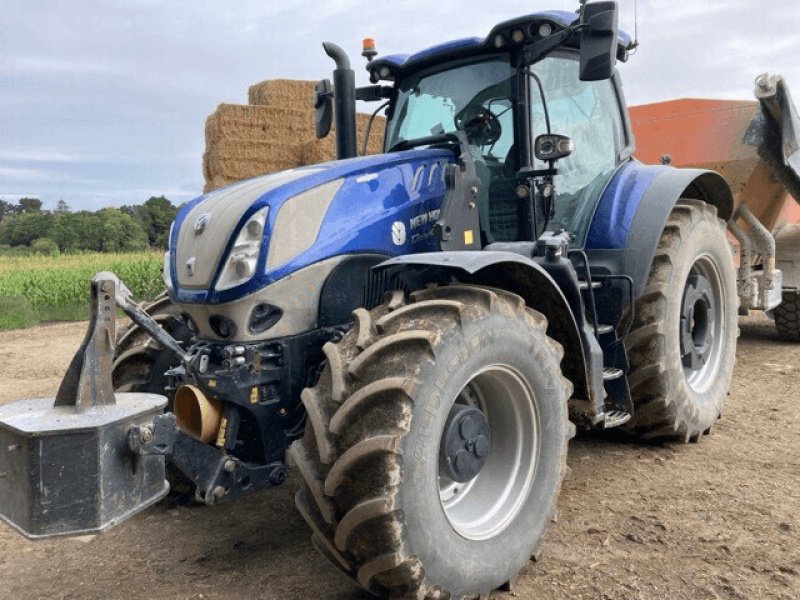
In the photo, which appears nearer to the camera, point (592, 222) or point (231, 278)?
point (231, 278)

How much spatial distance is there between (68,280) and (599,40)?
14255 millimetres

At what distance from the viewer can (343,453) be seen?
8.04 feet

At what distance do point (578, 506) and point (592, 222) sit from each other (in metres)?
1.59

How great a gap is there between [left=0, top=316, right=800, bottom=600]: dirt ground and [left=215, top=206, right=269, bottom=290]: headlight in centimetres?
124

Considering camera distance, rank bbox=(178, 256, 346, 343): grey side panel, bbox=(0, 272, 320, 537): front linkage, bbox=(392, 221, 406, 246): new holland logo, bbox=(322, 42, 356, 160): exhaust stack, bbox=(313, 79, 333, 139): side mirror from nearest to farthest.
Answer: bbox=(0, 272, 320, 537): front linkage, bbox=(178, 256, 346, 343): grey side panel, bbox=(392, 221, 406, 246): new holland logo, bbox=(322, 42, 356, 160): exhaust stack, bbox=(313, 79, 333, 139): side mirror

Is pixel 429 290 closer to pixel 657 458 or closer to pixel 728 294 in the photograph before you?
pixel 657 458

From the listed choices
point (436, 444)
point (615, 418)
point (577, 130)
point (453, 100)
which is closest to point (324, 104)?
point (453, 100)

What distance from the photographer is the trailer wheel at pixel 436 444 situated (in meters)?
2.44

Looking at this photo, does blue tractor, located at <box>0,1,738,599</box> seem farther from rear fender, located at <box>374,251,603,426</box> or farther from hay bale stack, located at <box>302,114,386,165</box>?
hay bale stack, located at <box>302,114,386,165</box>

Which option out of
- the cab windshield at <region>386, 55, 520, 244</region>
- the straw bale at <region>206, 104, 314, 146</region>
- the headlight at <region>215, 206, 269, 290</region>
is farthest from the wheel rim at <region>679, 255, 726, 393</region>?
the straw bale at <region>206, 104, 314, 146</region>

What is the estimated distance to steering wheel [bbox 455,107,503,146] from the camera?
155 inches

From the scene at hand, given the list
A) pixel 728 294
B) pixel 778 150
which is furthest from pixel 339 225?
pixel 778 150

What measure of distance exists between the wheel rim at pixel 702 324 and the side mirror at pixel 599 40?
1818mm

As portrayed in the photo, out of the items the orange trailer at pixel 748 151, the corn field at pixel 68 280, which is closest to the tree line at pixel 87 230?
the corn field at pixel 68 280
